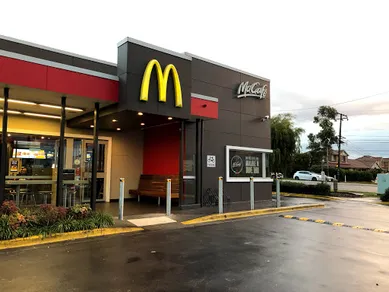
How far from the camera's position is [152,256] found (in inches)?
241

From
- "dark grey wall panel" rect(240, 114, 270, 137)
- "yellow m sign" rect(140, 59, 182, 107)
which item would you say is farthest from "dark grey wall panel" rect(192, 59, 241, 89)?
"yellow m sign" rect(140, 59, 182, 107)

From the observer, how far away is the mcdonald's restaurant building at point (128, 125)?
9.08 m

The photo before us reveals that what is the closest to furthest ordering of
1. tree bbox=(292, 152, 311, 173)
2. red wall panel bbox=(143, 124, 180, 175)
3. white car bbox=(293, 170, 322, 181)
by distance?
red wall panel bbox=(143, 124, 180, 175)
white car bbox=(293, 170, 322, 181)
tree bbox=(292, 152, 311, 173)

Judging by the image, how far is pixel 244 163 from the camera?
15.2 m

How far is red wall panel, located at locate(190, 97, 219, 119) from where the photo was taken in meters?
11.8

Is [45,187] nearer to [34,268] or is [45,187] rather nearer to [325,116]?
[34,268]

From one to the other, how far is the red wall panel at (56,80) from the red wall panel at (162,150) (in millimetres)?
4531

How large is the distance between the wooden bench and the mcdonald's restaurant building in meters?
0.06

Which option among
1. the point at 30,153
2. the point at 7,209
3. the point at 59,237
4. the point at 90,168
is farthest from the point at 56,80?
the point at 90,168

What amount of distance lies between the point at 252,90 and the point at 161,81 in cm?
678

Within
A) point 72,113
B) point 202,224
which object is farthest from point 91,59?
point 202,224

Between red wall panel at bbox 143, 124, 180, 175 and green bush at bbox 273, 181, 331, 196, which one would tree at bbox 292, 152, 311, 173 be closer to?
green bush at bbox 273, 181, 331, 196

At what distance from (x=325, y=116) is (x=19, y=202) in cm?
5090

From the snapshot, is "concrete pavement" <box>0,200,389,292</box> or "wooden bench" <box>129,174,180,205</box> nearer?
"concrete pavement" <box>0,200,389,292</box>
